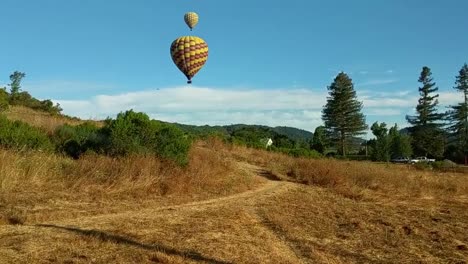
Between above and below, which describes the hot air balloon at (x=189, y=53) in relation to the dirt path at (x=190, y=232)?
above

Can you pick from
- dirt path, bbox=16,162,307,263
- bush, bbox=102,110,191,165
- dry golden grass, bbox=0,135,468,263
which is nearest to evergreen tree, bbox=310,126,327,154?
dry golden grass, bbox=0,135,468,263

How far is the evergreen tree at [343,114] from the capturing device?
66.9 m

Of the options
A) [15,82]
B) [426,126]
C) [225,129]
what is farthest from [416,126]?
[15,82]


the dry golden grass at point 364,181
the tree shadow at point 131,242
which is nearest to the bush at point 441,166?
the dry golden grass at point 364,181

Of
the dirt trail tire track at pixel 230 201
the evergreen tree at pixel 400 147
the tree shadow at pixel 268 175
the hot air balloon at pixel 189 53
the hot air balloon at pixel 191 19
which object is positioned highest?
the hot air balloon at pixel 191 19

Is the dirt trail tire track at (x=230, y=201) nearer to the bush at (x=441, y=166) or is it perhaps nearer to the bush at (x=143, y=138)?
the bush at (x=143, y=138)

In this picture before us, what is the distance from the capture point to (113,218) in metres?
9.04

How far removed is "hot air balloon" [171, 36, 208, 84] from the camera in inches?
797

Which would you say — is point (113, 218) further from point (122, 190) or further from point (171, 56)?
point (171, 56)

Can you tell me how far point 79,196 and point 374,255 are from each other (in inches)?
245

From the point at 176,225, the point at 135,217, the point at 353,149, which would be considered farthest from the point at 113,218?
the point at 353,149

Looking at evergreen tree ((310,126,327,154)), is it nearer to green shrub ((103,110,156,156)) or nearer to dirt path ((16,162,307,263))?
green shrub ((103,110,156,156))

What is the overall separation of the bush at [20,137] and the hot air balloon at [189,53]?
7995 mm

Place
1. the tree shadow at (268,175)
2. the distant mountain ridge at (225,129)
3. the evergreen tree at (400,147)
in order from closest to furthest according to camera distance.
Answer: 1. the tree shadow at (268,175)
2. the distant mountain ridge at (225,129)
3. the evergreen tree at (400,147)
